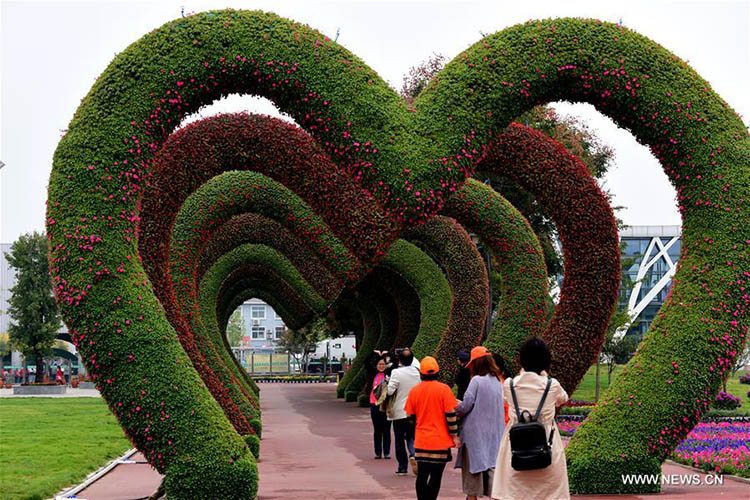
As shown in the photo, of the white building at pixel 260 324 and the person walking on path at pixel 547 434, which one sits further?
the white building at pixel 260 324

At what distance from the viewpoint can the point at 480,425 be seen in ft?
24.7

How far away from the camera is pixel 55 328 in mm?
43812

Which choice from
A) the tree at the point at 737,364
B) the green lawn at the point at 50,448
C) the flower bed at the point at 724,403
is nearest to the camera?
the tree at the point at 737,364

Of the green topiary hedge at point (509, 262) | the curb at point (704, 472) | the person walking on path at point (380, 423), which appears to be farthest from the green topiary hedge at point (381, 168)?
the green topiary hedge at point (509, 262)

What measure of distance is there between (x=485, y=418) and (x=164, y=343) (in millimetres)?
3085

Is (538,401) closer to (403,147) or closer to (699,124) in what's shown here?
(403,147)

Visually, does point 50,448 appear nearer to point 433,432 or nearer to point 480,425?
point 433,432

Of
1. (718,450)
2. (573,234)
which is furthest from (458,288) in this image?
(718,450)

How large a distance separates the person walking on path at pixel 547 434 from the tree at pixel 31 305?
1622 inches

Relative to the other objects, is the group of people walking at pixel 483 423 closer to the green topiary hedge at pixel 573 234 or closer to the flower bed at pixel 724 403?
the green topiary hedge at pixel 573 234

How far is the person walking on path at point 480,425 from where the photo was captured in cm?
751

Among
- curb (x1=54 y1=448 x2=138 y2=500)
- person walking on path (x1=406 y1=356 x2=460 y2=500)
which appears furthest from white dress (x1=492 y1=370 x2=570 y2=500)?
curb (x1=54 y1=448 x2=138 y2=500)

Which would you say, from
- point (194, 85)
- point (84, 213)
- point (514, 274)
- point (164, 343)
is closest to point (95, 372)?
point (164, 343)

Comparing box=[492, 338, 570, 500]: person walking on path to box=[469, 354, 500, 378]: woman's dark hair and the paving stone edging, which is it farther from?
the paving stone edging
